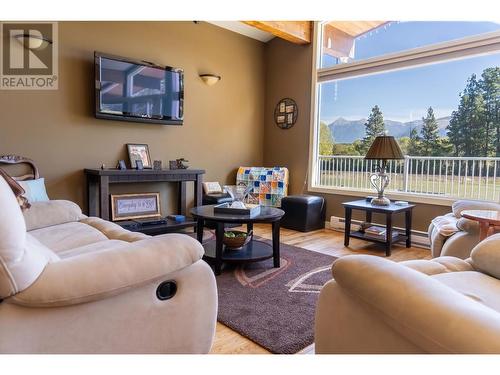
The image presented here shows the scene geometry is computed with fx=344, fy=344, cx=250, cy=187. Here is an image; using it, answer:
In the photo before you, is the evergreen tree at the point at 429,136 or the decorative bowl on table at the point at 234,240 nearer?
the decorative bowl on table at the point at 234,240

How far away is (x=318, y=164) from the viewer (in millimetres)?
5125

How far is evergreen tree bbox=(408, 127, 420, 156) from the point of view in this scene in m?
4.42

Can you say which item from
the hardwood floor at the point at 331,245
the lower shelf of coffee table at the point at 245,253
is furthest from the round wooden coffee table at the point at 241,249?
the hardwood floor at the point at 331,245

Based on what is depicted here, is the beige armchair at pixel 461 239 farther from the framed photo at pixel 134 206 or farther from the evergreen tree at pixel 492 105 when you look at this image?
the framed photo at pixel 134 206

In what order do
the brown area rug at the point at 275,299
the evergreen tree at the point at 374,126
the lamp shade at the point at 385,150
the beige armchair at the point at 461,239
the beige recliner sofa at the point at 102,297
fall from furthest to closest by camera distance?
the evergreen tree at the point at 374,126, the lamp shade at the point at 385,150, the beige armchair at the point at 461,239, the brown area rug at the point at 275,299, the beige recliner sofa at the point at 102,297

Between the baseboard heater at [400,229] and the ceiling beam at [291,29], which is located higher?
the ceiling beam at [291,29]

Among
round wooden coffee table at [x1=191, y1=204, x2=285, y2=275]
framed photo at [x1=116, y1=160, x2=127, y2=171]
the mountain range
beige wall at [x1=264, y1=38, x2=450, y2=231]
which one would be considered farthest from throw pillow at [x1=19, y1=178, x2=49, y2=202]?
the mountain range

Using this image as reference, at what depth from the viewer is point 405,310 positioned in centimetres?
90

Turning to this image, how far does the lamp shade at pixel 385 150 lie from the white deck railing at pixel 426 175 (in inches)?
34.2

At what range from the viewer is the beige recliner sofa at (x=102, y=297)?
1.04m

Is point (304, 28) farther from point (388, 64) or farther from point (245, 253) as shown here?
point (245, 253)

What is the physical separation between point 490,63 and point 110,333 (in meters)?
4.39

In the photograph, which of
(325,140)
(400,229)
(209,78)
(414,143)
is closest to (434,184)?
(414,143)
